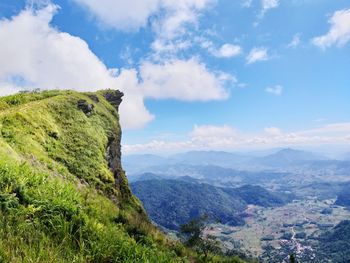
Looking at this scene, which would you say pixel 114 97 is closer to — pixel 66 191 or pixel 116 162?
pixel 116 162

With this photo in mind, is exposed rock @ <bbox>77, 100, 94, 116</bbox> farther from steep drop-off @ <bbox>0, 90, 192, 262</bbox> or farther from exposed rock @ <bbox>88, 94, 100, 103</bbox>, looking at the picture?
exposed rock @ <bbox>88, 94, 100, 103</bbox>

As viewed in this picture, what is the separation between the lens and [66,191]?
11.0 metres

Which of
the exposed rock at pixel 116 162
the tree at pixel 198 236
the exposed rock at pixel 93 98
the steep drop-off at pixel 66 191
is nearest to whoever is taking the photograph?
the steep drop-off at pixel 66 191

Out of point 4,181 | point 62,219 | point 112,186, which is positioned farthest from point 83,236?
point 112,186

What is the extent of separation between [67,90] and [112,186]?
1744 centimetres

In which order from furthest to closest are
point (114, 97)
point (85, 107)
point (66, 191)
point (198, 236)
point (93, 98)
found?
point (114, 97)
point (93, 98)
point (85, 107)
point (198, 236)
point (66, 191)

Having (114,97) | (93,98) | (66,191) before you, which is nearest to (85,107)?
(93,98)

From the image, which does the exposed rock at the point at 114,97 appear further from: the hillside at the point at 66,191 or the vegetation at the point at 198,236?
the vegetation at the point at 198,236

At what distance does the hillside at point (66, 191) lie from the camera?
7473 millimetres

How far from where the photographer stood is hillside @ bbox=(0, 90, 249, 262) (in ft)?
24.5

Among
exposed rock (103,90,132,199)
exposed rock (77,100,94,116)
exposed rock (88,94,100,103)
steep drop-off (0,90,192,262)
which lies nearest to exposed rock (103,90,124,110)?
steep drop-off (0,90,192,262)

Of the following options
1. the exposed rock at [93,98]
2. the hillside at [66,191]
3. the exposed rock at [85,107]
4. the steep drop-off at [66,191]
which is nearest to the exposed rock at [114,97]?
the steep drop-off at [66,191]

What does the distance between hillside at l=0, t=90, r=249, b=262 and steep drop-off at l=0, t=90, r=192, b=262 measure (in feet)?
0.07

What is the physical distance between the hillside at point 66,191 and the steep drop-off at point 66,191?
22 mm
